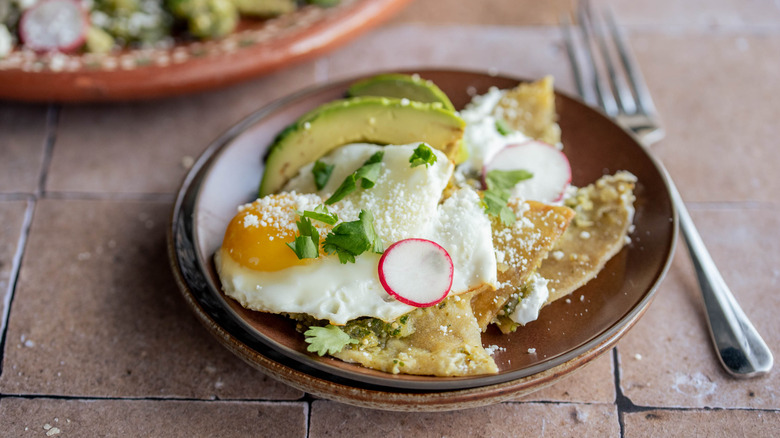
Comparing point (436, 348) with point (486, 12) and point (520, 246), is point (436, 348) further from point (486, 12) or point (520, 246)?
point (486, 12)

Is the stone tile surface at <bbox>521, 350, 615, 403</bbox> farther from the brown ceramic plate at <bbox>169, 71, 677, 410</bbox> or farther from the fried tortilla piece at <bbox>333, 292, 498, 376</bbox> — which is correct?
the fried tortilla piece at <bbox>333, 292, 498, 376</bbox>

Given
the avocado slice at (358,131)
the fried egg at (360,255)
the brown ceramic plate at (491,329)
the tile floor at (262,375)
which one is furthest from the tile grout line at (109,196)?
the fried egg at (360,255)

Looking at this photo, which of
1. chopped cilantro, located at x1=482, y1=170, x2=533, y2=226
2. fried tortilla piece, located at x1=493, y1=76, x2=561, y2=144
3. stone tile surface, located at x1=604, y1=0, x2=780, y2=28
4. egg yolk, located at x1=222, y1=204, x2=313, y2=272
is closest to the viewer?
egg yolk, located at x1=222, y1=204, x2=313, y2=272

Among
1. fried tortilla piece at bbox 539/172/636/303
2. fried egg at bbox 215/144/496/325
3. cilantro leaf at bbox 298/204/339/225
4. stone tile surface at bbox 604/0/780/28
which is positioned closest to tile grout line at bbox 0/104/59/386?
fried egg at bbox 215/144/496/325

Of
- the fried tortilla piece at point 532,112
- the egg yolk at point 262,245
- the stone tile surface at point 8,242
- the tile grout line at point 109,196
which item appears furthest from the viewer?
the tile grout line at point 109,196

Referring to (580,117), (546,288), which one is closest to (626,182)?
(580,117)

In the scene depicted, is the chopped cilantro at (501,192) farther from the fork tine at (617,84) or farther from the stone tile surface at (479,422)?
the fork tine at (617,84)

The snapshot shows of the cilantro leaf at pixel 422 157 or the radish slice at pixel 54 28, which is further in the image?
the radish slice at pixel 54 28
